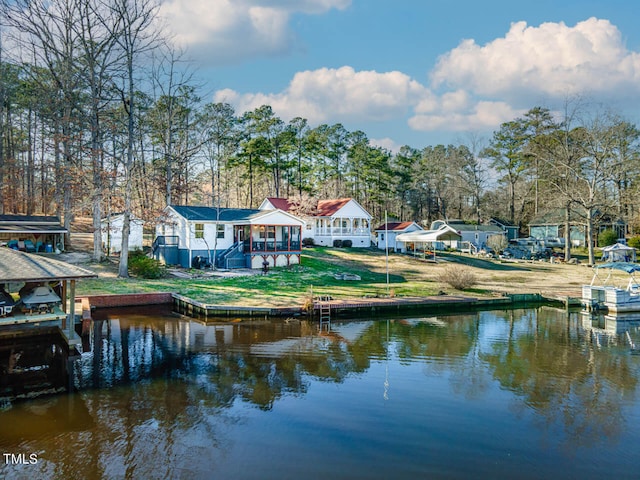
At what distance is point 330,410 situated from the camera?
10031 millimetres

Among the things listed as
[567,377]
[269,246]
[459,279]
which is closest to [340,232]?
[269,246]

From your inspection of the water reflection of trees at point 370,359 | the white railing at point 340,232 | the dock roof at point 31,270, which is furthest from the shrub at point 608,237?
the dock roof at point 31,270

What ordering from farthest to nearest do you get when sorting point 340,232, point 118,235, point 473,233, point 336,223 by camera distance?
1. point 473,233
2. point 336,223
3. point 340,232
4. point 118,235

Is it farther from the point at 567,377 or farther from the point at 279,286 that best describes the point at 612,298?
the point at 279,286

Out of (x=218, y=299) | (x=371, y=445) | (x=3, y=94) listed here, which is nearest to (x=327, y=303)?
(x=218, y=299)

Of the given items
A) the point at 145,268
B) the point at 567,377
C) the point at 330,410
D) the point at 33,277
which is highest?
the point at 33,277

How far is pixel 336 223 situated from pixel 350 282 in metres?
16.7

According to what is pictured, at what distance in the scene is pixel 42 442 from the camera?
820cm

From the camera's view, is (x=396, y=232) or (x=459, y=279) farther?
(x=396, y=232)

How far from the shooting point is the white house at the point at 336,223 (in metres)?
42.5

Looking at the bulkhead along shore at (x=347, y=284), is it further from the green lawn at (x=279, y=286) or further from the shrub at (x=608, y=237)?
the shrub at (x=608, y=237)

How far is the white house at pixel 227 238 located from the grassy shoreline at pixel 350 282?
74.5 inches

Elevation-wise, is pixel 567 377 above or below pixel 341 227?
below

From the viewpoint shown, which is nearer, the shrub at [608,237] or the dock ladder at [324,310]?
the dock ladder at [324,310]
